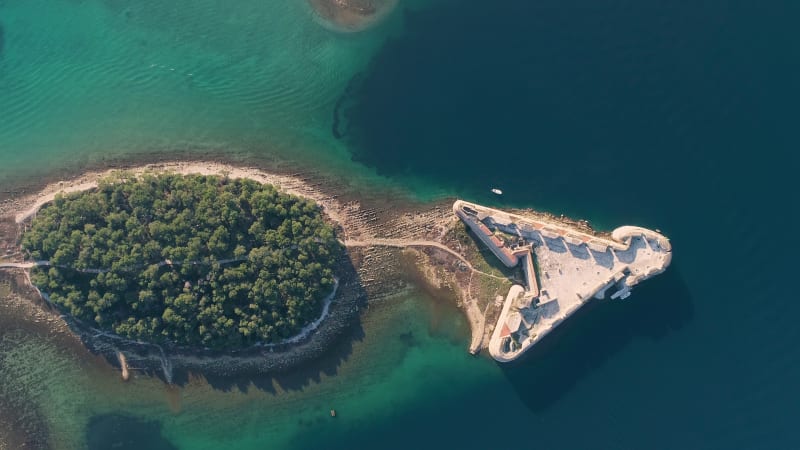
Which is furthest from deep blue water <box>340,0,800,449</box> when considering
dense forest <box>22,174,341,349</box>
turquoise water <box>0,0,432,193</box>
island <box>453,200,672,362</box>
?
dense forest <box>22,174,341,349</box>

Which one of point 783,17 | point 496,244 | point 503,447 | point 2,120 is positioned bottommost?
point 503,447

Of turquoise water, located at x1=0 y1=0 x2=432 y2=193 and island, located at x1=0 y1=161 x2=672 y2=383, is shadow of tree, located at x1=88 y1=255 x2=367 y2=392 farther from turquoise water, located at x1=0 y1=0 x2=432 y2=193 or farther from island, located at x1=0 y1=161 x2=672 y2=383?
turquoise water, located at x1=0 y1=0 x2=432 y2=193

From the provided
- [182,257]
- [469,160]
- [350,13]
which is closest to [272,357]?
[182,257]

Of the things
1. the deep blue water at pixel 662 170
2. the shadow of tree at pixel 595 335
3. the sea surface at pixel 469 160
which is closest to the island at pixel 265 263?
the sea surface at pixel 469 160

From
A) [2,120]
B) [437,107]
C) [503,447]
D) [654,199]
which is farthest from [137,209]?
[654,199]

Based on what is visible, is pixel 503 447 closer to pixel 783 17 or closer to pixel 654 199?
pixel 654 199

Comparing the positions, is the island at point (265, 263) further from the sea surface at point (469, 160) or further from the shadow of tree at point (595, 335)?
the shadow of tree at point (595, 335)

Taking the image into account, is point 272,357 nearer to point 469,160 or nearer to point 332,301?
point 332,301
